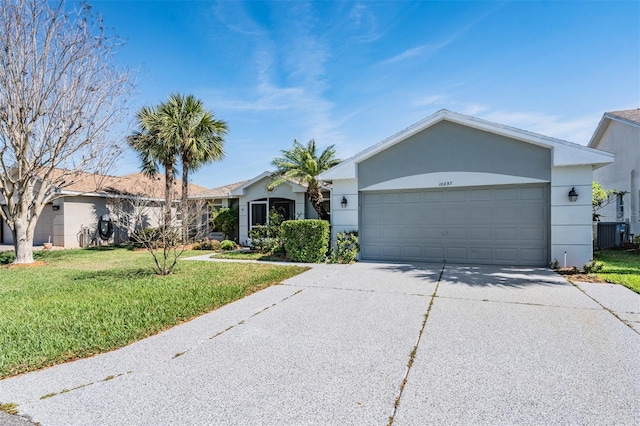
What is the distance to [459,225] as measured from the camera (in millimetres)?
10516

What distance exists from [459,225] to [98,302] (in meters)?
9.82

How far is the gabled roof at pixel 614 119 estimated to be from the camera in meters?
14.4

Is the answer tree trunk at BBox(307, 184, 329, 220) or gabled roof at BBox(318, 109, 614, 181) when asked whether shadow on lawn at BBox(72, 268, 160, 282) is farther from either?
tree trunk at BBox(307, 184, 329, 220)

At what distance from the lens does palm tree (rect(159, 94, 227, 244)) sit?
1534 centimetres

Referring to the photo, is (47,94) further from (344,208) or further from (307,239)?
(344,208)

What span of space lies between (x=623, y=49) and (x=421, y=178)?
7181 mm

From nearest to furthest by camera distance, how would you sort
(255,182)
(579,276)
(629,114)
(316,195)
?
(579,276) → (316,195) → (629,114) → (255,182)

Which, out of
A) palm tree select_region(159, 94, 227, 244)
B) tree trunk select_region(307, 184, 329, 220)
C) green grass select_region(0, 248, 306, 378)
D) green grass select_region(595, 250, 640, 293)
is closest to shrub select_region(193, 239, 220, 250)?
palm tree select_region(159, 94, 227, 244)

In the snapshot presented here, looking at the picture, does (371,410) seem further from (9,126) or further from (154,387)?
(9,126)

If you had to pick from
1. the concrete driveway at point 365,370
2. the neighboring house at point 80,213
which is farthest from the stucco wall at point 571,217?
the neighboring house at point 80,213

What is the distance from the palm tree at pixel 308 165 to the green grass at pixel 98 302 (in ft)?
14.8

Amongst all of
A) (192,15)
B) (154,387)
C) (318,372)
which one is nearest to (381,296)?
(318,372)

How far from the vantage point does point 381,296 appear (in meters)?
6.68

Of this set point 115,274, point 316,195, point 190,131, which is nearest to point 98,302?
point 115,274
